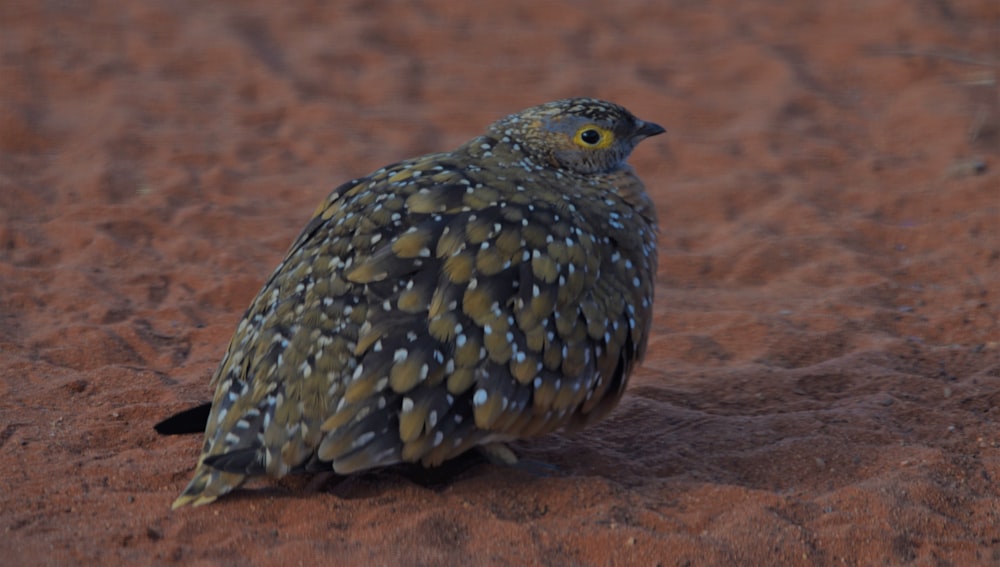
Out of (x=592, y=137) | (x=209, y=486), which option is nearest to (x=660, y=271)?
(x=592, y=137)

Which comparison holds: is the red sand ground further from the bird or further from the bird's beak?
the bird's beak

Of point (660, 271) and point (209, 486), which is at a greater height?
point (209, 486)

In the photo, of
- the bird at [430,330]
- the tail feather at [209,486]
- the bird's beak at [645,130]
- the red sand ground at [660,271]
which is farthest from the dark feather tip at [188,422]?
the bird's beak at [645,130]

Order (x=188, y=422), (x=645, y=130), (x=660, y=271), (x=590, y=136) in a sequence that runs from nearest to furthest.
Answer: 1. (x=188, y=422)
2. (x=590, y=136)
3. (x=645, y=130)
4. (x=660, y=271)

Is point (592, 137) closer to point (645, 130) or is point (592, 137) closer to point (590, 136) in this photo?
point (590, 136)

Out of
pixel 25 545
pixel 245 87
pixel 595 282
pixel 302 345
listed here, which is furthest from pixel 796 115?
pixel 25 545

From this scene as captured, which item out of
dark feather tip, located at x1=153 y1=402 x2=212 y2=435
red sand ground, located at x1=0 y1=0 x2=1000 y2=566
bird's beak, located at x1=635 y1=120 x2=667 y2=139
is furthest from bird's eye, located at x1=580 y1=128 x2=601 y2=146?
dark feather tip, located at x1=153 y1=402 x2=212 y2=435

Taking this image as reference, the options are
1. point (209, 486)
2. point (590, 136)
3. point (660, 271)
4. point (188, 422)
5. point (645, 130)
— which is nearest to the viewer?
point (209, 486)
